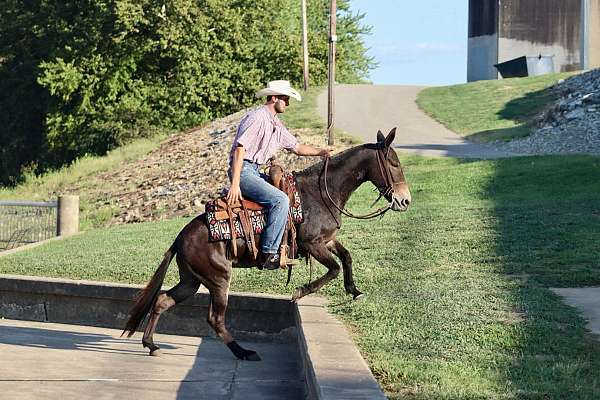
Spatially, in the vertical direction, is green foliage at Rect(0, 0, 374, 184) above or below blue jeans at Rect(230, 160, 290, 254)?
above

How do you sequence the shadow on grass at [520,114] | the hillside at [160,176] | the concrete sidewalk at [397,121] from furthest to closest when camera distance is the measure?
the shadow on grass at [520,114]
the concrete sidewalk at [397,121]
the hillside at [160,176]

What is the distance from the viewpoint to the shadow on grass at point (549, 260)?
308 inches

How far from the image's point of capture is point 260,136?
10.6 m

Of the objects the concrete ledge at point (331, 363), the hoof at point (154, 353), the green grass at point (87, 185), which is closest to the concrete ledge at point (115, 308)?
the concrete ledge at point (331, 363)

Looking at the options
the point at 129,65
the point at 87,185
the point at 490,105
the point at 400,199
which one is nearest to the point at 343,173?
the point at 400,199

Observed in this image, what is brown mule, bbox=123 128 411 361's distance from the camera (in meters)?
10.7

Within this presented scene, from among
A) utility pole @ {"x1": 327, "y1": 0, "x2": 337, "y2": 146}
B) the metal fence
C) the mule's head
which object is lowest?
the metal fence

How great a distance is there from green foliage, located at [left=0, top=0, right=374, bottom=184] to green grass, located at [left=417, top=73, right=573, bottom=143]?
9.00 meters

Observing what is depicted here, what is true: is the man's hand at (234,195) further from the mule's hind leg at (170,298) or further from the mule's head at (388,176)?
the mule's head at (388,176)

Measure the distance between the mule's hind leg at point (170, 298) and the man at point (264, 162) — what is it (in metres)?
0.77

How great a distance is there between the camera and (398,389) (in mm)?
7586

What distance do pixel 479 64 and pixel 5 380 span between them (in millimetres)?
63802

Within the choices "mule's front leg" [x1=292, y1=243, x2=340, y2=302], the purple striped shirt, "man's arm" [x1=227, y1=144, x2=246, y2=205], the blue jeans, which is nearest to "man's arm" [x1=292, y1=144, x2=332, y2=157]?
the purple striped shirt

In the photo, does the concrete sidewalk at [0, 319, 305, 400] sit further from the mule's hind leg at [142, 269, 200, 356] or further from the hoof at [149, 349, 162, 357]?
the mule's hind leg at [142, 269, 200, 356]
